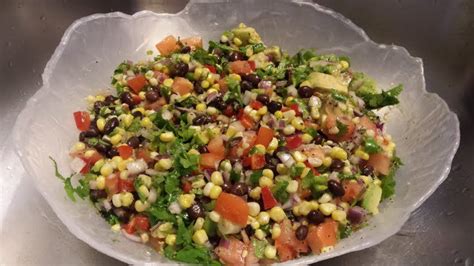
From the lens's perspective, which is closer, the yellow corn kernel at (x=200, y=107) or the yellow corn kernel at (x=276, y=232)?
the yellow corn kernel at (x=276, y=232)

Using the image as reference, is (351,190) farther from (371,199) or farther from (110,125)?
(110,125)

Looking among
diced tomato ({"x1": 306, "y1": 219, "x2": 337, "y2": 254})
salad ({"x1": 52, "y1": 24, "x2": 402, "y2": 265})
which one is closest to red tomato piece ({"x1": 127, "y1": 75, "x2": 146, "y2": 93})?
salad ({"x1": 52, "y1": 24, "x2": 402, "y2": 265})

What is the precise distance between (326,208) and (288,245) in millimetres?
146

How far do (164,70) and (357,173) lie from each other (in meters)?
0.76

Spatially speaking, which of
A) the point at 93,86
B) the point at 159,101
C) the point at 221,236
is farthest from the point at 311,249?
the point at 93,86

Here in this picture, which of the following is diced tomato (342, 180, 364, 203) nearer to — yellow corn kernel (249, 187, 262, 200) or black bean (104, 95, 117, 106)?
yellow corn kernel (249, 187, 262, 200)

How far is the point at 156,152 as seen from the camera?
172 cm

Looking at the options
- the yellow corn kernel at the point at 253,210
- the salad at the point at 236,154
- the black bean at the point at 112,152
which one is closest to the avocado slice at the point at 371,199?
the salad at the point at 236,154

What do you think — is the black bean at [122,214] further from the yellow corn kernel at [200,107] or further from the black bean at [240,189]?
the yellow corn kernel at [200,107]

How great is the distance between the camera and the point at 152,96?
1.88 m

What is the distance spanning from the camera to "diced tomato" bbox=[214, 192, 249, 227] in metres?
1.52

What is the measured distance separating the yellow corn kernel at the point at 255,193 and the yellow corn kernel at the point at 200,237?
0.58 ft

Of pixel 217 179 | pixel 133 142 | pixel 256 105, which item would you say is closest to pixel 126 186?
pixel 133 142

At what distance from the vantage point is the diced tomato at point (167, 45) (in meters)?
2.09
